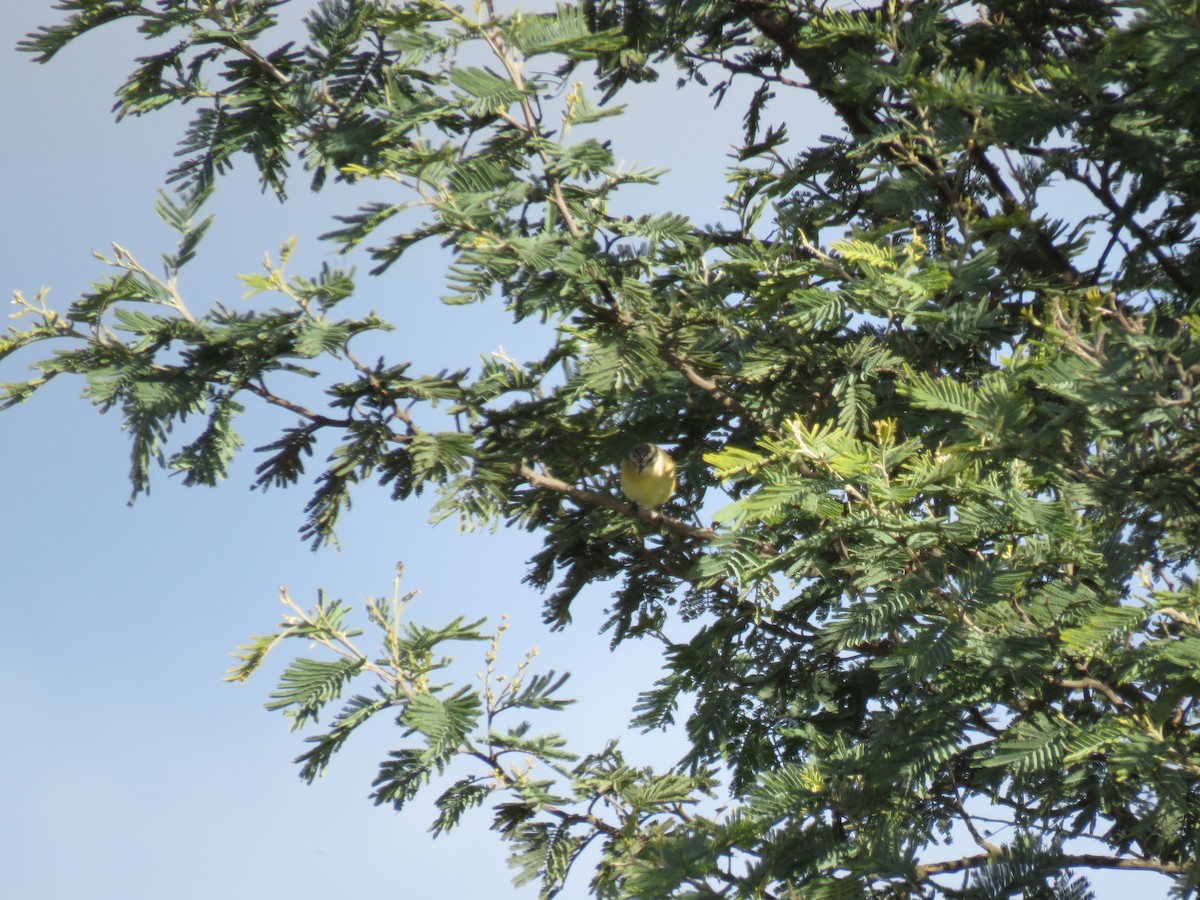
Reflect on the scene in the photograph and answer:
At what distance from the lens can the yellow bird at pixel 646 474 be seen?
4500 millimetres

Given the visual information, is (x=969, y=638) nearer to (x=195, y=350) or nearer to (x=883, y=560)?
(x=883, y=560)

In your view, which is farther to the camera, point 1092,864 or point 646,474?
point 646,474

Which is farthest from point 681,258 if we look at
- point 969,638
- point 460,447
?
point 969,638

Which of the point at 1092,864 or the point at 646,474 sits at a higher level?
the point at 646,474

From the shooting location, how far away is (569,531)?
15.7 ft

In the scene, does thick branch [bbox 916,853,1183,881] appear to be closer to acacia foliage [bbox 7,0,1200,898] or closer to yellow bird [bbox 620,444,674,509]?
acacia foliage [bbox 7,0,1200,898]

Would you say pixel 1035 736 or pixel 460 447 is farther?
pixel 460 447

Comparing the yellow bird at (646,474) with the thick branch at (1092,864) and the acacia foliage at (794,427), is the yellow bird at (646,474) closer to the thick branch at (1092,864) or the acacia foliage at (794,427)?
the acacia foliage at (794,427)

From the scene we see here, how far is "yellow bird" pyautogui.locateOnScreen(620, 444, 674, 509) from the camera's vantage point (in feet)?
14.8

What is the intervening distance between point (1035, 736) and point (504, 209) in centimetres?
239

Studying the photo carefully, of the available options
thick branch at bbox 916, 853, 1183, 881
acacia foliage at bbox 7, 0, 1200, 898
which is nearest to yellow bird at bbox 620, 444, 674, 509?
acacia foliage at bbox 7, 0, 1200, 898

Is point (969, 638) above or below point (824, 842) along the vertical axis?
above

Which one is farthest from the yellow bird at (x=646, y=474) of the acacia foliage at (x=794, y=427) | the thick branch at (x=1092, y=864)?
the thick branch at (x=1092, y=864)

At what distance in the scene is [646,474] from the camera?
Result: 4.50m
